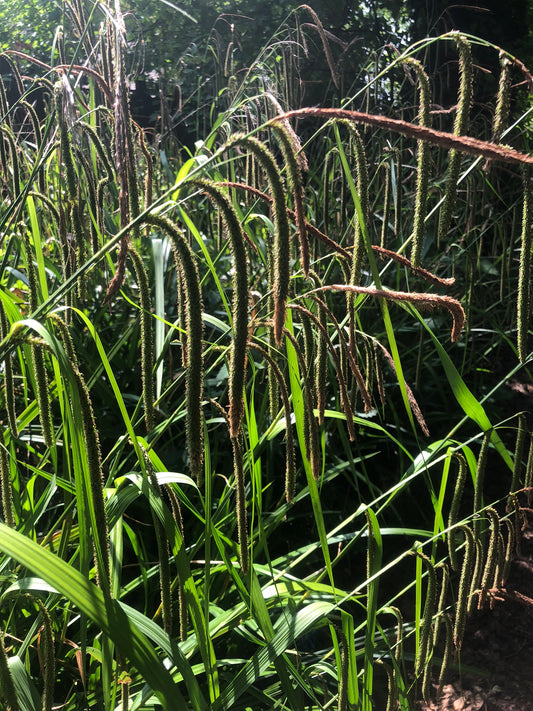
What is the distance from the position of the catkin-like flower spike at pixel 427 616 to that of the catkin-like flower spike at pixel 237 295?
622 mm

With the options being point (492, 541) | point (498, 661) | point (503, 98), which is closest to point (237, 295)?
point (503, 98)

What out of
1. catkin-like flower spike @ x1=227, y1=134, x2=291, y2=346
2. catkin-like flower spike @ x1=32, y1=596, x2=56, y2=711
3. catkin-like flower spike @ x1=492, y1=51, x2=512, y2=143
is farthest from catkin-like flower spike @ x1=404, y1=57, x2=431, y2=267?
catkin-like flower spike @ x1=32, y1=596, x2=56, y2=711

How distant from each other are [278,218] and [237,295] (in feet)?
0.27

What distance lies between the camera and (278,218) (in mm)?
624

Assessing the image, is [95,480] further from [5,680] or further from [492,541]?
[492,541]

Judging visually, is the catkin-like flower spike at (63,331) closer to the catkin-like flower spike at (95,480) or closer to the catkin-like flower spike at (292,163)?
the catkin-like flower spike at (95,480)

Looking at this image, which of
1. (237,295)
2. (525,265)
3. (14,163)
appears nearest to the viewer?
(237,295)

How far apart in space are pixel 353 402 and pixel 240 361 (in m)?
0.67

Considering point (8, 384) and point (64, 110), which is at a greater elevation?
point (64, 110)

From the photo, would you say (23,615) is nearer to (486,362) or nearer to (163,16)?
(486,362)

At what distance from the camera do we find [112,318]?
88.7 inches

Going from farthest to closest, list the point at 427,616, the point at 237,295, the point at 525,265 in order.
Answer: the point at 427,616 < the point at 525,265 < the point at 237,295

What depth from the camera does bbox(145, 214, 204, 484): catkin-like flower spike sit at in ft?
2.02

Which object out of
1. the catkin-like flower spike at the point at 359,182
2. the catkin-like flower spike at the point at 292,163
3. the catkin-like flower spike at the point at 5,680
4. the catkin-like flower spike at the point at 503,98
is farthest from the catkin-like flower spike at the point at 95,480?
the catkin-like flower spike at the point at 503,98
